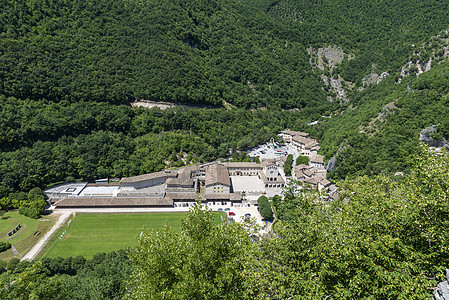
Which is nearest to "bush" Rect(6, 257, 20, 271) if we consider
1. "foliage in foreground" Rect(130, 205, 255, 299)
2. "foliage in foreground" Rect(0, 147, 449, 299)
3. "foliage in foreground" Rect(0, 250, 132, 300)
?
"foliage in foreground" Rect(0, 250, 132, 300)

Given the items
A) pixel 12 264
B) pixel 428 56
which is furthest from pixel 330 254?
pixel 428 56

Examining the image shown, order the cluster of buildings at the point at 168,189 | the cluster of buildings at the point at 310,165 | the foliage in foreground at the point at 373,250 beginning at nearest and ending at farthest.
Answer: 1. the foliage in foreground at the point at 373,250
2. the cluster of buildings at the point at 168,189
3. the cluster of buildings at the point at 310,165

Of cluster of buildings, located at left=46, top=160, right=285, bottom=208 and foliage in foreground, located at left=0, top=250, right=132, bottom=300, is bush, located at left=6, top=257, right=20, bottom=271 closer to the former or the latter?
foliage in foreground, located at left=0, top=250, right=132, bottom=300

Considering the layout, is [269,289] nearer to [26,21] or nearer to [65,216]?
[65,216]

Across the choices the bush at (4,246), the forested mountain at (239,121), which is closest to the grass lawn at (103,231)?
the forested mountain at (239,121)

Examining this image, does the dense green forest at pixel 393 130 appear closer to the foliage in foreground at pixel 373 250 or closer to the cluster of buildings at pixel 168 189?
the cluster of buildings at pixel 168 189
